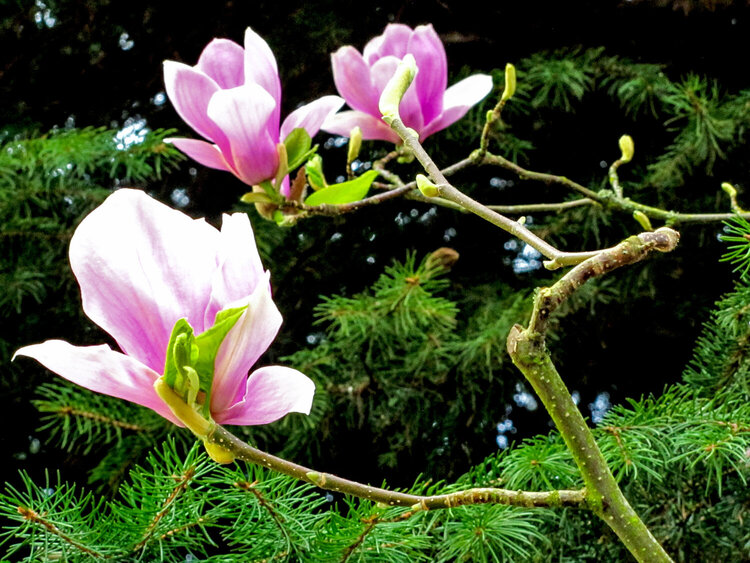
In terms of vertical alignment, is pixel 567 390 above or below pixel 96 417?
above

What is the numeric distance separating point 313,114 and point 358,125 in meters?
0.10

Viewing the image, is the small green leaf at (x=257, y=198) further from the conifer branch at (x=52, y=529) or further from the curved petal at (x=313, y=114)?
the conifer branch at (x=52, y=529)

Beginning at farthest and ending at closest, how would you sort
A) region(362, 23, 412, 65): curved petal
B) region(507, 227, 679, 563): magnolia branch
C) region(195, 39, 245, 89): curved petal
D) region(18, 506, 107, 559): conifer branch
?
region(362, 23, 412, 65): curved petal
region(195, 39, 245, 89): curved petal
region(18, 506, 107, 559): conifer branch
region(507, 227, 679, 563): magnolia branch

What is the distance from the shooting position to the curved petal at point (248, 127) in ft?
1.36

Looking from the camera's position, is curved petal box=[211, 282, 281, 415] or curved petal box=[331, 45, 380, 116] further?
curved petal box=[331, 45, 380, 116]

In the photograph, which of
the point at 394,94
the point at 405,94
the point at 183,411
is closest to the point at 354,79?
the point at 405,94

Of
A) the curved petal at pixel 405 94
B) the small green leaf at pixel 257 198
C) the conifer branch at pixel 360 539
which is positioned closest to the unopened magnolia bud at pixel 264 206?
the small green leaf at pixel 257 198

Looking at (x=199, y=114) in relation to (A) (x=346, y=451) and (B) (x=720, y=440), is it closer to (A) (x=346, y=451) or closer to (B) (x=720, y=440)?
(B) (x=720, y=440)

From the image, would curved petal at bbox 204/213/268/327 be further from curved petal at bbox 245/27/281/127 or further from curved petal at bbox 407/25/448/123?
curved petal at bbox 407/25/448/123

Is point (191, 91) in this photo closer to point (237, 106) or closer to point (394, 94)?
point (237, 106)

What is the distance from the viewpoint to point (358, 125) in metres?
0.57

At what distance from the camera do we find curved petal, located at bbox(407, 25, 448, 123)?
0.54 metres

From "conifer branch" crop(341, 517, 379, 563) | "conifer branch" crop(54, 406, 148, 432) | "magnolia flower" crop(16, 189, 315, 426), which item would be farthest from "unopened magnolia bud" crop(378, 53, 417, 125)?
"conifer branch" crop(54, 406, 148, 432)

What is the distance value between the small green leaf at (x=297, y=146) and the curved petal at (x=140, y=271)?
22 cm
